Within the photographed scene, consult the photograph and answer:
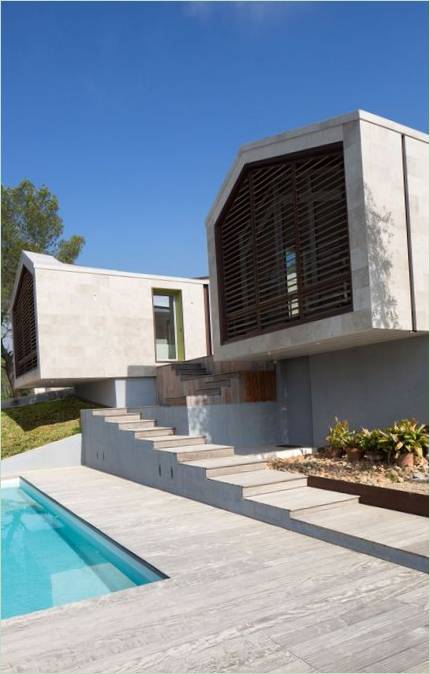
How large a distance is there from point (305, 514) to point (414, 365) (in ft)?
17.6

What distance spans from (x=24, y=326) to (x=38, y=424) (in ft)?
13.0

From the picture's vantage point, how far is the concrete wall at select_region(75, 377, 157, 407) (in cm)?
1875

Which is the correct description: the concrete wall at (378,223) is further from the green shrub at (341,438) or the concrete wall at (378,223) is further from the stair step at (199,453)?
A: the stair step at (199,453)

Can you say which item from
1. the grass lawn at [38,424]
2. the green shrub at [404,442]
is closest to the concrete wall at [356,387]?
the green shrub at [404,442]

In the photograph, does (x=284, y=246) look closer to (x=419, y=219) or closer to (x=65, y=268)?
(x=419, y=219)

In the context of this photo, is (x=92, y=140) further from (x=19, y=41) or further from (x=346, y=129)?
(x=346, y=129)

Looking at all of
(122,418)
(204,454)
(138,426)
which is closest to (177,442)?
(204,454)

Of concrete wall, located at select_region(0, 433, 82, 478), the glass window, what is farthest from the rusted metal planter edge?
the glass window

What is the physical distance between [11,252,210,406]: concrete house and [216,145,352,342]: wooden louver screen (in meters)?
6.15


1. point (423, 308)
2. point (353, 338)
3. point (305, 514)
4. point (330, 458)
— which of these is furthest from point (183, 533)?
point (423, 308)

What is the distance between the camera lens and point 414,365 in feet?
36.3

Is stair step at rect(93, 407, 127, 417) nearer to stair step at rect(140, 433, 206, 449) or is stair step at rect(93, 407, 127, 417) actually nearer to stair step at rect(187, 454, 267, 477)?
stair step at rect(140, 433, 206, 449)

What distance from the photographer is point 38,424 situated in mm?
18984

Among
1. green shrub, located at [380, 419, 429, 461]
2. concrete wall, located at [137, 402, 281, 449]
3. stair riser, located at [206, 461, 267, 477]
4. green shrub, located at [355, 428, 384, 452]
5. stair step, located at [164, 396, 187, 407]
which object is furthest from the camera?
stair step, located at [164, 396, 187, 407]
